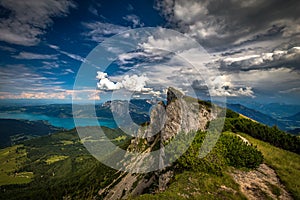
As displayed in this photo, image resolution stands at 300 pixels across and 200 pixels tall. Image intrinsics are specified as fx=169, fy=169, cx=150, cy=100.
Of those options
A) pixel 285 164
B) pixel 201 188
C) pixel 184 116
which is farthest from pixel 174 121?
pixel 201 188

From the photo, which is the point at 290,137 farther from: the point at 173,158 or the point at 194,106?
the point at 194,106

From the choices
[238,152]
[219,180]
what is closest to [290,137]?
[238,152]

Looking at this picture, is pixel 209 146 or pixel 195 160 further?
pixel 209 146

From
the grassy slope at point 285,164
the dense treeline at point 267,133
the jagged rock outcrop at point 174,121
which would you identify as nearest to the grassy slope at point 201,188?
the grassy slope at point 285,164

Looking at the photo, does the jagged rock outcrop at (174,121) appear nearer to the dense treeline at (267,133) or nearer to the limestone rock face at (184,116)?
the limestone rock face at (184,116)

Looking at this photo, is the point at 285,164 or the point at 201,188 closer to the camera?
the point at 201,188

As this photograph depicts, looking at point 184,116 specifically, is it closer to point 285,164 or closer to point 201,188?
point 285,164
